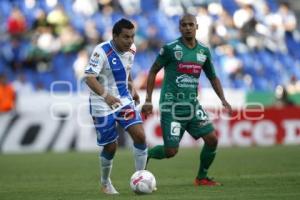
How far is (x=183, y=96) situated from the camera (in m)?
11.0

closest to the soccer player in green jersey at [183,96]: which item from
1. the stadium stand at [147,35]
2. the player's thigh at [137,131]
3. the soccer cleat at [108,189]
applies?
the player's thigh at [137,131]

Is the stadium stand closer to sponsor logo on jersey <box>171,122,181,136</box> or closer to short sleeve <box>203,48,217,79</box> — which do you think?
short sleeve <box>203,48,217,79</box>

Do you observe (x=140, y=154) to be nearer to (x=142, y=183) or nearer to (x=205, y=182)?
(x=142, y=183)

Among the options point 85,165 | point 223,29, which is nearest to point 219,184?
point 85,165

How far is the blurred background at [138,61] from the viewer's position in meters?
21.5

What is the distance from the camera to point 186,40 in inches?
432

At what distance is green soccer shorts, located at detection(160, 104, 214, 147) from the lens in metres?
11.0

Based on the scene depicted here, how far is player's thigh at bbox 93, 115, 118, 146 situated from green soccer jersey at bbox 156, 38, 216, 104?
147 cm

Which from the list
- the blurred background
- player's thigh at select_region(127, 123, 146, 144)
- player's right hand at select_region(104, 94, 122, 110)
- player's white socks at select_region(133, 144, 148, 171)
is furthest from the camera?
the blurred background

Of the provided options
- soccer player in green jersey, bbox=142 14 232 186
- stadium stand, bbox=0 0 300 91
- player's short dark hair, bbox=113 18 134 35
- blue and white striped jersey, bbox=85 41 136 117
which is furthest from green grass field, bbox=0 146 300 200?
stadium stand, bbox=0 0 300 91

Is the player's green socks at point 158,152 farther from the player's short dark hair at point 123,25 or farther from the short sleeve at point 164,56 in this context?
the player's short dark hair at point 123,25

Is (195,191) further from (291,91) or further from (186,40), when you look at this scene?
(291,91)

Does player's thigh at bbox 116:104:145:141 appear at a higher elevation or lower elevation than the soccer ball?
higher

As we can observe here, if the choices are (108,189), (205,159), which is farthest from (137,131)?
(205,159)
